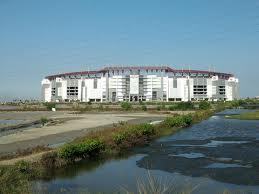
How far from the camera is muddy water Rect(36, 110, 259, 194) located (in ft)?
54.7

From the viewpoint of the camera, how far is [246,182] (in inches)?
686

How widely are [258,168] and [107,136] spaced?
13.1m

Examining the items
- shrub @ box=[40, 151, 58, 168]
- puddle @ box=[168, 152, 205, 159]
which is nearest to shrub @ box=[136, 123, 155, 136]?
puddle @ box=[168, 152, 205, 159]

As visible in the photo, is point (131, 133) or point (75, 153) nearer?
point (75, 153)

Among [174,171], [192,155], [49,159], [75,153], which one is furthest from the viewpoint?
[192,155]

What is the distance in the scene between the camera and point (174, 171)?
20516 mm

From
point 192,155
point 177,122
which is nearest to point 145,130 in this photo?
point 192,155

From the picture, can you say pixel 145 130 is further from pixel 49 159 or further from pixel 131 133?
pixel 49 159

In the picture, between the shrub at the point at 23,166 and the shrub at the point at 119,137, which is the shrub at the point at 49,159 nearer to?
the shrub at the point at 23,166

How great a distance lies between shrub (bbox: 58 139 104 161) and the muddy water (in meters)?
1.05

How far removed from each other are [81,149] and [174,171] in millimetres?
6521

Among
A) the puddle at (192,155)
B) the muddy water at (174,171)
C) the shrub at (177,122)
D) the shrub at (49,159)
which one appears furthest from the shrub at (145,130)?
the shrub at (49,159)

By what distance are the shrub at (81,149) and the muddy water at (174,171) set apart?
41.5 inches

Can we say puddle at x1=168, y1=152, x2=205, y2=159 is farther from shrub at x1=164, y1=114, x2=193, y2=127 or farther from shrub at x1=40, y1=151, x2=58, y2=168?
shrub at x1=164, y1=114, x2=193, y2=127
